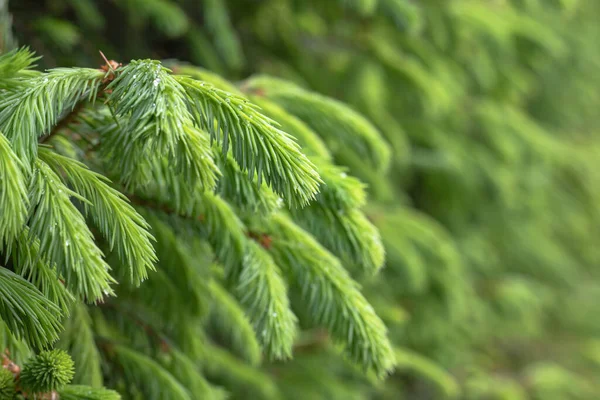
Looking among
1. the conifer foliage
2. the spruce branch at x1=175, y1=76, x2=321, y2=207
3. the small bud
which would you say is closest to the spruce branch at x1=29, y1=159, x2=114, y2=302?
the conifer foliage

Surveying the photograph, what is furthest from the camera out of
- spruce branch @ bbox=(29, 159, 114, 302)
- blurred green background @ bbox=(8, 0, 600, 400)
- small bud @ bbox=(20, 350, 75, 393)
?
blurred green background @ bbox=(8, 0, 600, 400)

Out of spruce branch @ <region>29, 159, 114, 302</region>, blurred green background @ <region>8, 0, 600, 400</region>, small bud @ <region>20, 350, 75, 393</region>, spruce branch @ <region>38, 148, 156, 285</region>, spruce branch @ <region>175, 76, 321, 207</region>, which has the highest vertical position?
blurred green background @ <region>8, 0, 600, 400</region>

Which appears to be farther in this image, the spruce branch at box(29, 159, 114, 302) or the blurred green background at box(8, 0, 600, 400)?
the blurred green background at box(8, 0, 600, 400)

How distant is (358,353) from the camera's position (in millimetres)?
1405

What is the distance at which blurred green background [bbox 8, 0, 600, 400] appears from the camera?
9.04 ft

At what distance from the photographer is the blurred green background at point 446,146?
2.75m

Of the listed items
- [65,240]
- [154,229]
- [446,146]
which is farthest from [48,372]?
[446,146]

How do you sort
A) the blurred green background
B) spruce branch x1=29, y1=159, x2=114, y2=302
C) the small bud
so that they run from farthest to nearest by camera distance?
the blurred green background < the small bud < spruce branch x1=29, y1=159, x2=114, y2=302

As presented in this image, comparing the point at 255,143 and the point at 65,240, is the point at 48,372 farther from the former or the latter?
the point at 255,143

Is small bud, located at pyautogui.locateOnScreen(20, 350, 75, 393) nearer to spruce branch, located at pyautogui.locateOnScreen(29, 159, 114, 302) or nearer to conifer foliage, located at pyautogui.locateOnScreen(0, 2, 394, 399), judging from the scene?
conifer foliage, located at pyautogui.locateOnScreen(0, 2, 394, 399)

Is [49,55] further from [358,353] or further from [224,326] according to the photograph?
[358,353]

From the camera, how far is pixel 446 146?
11.9ft

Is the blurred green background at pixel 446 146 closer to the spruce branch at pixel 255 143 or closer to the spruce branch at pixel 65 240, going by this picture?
the spruce branch at pixel 255 143

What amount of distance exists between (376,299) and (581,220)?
9.62 ft
